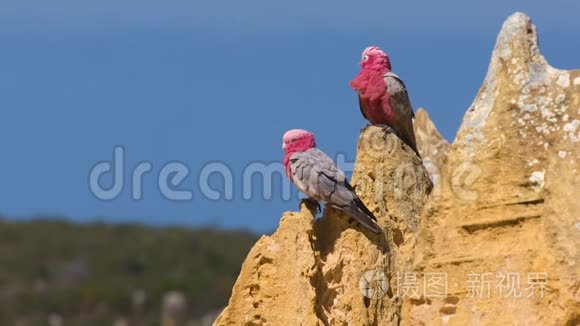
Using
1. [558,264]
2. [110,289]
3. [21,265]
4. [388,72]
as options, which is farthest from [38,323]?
[558,264]

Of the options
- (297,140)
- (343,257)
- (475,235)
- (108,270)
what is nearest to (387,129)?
(297,140)

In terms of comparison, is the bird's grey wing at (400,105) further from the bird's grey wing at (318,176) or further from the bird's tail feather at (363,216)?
the bird's tail feather at (363,216)

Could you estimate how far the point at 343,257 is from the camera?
879 cm

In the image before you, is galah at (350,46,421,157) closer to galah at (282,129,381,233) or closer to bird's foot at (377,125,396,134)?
bird's foot at (377,125,396,134)

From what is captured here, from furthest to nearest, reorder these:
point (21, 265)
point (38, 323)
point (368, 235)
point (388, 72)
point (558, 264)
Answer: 1. point (21, 265)
2. point (38, 323)
3. point (388, 72)
4. point (368, 235)
5. point (558, 264)

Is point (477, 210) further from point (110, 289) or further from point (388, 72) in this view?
point (110, 289)

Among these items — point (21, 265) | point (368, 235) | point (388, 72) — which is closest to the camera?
point (368, 235)

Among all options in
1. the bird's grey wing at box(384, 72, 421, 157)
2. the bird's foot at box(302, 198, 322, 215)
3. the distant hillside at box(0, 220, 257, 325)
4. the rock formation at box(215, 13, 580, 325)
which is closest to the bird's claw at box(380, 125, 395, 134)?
the rock formation at box(215, 13, 580, 325)

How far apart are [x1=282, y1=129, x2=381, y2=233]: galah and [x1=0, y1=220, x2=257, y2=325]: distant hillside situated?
83.7 feet

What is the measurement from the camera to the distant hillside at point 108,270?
36.3m

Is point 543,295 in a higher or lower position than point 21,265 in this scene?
lower

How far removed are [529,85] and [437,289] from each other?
1.22 m

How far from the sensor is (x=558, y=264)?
785 centimetres

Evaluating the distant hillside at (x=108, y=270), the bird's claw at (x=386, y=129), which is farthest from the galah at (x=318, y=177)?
the distant hillside at (x=108, y=270)
